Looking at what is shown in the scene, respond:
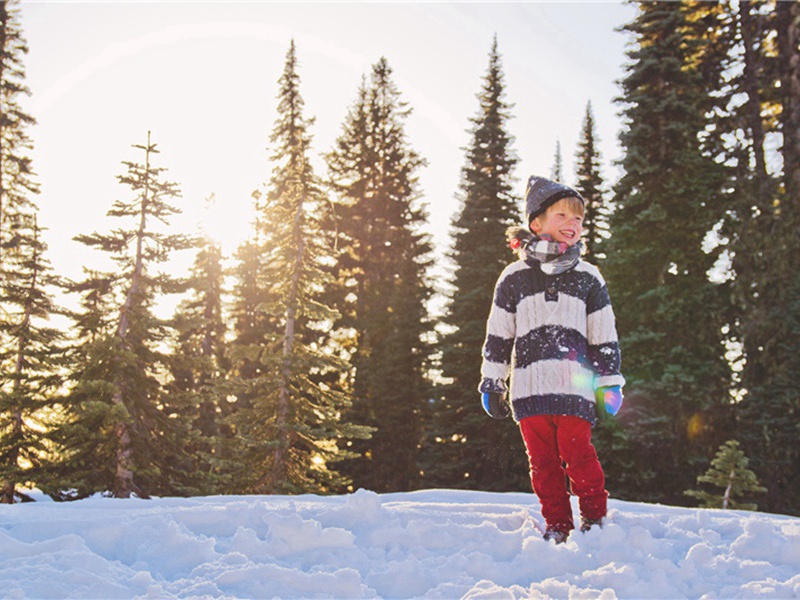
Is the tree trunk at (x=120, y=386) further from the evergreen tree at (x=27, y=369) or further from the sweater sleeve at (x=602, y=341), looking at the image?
the sweater sleeve at (x=602, y=341)

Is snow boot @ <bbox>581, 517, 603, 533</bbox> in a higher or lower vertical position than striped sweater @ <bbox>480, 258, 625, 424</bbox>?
lower

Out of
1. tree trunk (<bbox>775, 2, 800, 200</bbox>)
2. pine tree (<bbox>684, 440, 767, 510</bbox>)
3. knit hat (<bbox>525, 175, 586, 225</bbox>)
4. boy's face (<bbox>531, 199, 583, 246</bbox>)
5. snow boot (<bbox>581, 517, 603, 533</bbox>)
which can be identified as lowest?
pine tree (<bbox>684, 440, 767, 510</bbox>)

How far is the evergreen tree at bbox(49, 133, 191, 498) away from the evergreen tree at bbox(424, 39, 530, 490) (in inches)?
401

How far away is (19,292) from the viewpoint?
1739 centimetres

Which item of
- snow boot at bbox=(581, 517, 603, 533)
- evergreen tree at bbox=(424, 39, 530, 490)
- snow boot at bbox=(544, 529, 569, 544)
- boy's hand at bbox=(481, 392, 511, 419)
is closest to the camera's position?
snow boot at bbox=(544, 529, 569, 544)

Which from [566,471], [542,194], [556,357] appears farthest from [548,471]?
[542,194]

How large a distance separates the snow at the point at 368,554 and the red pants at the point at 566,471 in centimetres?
15

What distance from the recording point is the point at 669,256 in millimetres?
16312

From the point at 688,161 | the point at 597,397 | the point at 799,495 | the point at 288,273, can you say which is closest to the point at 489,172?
the point at 688,161

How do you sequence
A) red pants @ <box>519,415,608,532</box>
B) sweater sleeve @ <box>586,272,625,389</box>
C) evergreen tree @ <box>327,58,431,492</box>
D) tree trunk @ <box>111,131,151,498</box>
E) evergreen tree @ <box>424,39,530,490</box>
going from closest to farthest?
red pants @ <box>519,415,608,532</box>
sweater sleeve @ <box>586,272,625,389</box>
tree trunk @ <box>111,131,151,498</box>
evergreen tree @ <box>424,39,530,490</box>
evergreen tree @ <box>327,58,431,492</box>

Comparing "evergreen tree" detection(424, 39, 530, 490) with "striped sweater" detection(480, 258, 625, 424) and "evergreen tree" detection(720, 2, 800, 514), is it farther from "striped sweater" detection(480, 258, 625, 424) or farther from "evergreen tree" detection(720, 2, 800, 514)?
"striped sweater" detection(480, 258, 625, 424)

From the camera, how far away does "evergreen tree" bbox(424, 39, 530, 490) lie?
20391 mm

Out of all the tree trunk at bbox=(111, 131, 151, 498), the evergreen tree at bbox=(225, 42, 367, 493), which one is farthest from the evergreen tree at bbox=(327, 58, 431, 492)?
the tree trunk at bbox=(111, 131, 151, 498)

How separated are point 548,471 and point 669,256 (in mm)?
13908
